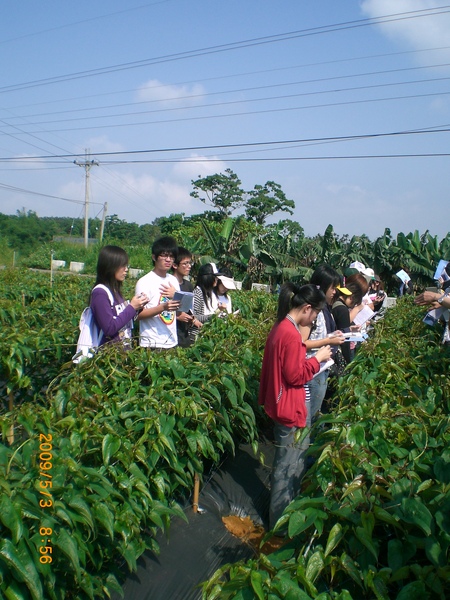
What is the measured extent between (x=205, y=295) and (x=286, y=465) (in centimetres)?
235

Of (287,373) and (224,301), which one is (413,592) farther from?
(224,301)

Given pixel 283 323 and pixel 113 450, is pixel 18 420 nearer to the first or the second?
pixel 113 450

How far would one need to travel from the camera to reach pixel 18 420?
2.45 meters

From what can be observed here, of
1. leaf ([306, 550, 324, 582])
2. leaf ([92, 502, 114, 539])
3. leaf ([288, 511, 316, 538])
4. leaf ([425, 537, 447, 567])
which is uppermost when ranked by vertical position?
leaf ([425, 537, 447, 567])

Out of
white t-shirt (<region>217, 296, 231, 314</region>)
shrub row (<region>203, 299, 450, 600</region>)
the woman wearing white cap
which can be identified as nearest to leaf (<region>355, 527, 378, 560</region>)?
shrub row (<region>203, 299, 450, 600</region>)

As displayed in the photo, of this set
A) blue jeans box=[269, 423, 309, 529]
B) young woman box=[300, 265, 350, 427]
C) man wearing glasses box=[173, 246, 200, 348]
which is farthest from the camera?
man wearing glasses box=[173, 246, 200, 348]

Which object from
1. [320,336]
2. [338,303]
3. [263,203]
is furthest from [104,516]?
[263,203]

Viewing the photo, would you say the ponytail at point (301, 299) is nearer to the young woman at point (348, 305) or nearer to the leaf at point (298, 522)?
the young woman at point (348, 305)

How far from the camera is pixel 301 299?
135 inches

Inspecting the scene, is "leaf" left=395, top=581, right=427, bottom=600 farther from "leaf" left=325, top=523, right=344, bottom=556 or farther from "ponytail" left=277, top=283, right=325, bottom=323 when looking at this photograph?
"ponytail" left=277, top=283, right=325, bottom=323

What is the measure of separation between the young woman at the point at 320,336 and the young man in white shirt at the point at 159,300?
1.09m

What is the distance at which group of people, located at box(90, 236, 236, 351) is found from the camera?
12.3 ft

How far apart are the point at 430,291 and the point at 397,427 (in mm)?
2681

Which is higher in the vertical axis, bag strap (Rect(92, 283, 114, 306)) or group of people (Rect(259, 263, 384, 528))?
bag strap (Rect(92, 283, 114, 306))
